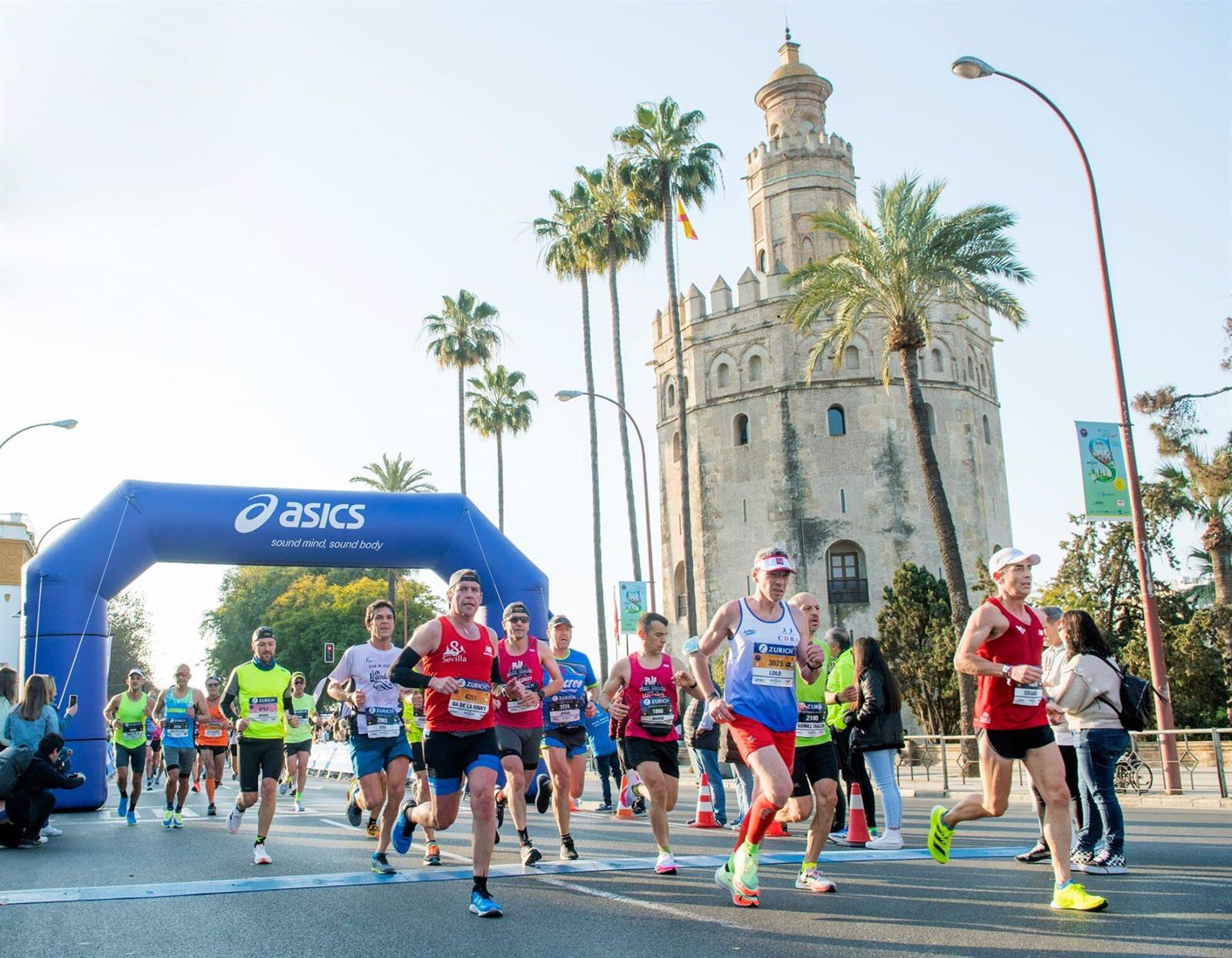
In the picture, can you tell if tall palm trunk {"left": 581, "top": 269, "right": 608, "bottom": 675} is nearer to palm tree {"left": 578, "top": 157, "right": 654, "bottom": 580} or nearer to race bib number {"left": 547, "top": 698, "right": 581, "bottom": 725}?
palm tree {"left": 578, "top": 157, "right": 654, "bottom": 580}

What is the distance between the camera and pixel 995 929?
6.17 metres

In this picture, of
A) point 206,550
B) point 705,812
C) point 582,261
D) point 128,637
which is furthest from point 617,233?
point 128,637

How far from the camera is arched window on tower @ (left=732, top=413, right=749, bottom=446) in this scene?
4897 centimetres

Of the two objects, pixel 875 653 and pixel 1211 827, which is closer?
pixel 875 653

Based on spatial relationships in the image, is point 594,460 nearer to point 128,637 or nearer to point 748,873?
point 748,873

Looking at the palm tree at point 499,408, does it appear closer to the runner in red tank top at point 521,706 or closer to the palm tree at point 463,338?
the palm tree at point 463,338

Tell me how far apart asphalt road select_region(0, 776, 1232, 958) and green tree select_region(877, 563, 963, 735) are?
2229 centimetres

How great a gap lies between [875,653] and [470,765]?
4.08 meters

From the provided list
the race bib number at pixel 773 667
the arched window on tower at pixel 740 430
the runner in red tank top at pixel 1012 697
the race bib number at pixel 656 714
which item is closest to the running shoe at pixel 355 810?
the race bib number at pixel 656 714

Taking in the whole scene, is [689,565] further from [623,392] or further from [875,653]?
[875,653]

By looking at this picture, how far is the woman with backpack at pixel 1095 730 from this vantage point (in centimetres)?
827

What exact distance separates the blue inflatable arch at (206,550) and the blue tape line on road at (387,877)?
9.83m

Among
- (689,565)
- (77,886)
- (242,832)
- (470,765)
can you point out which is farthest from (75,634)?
(689,565)

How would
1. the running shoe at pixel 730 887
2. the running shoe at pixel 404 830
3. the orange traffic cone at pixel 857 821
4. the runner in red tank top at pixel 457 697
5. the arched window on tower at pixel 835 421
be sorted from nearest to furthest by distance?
the running shoe at pixel 730 887 → the runner in red tank top at pixel 457 697 → the running shoe at pixel 404 830 → the orange traffic cone at pixel 857 821 → the arched window on tower at pixel 835 421
